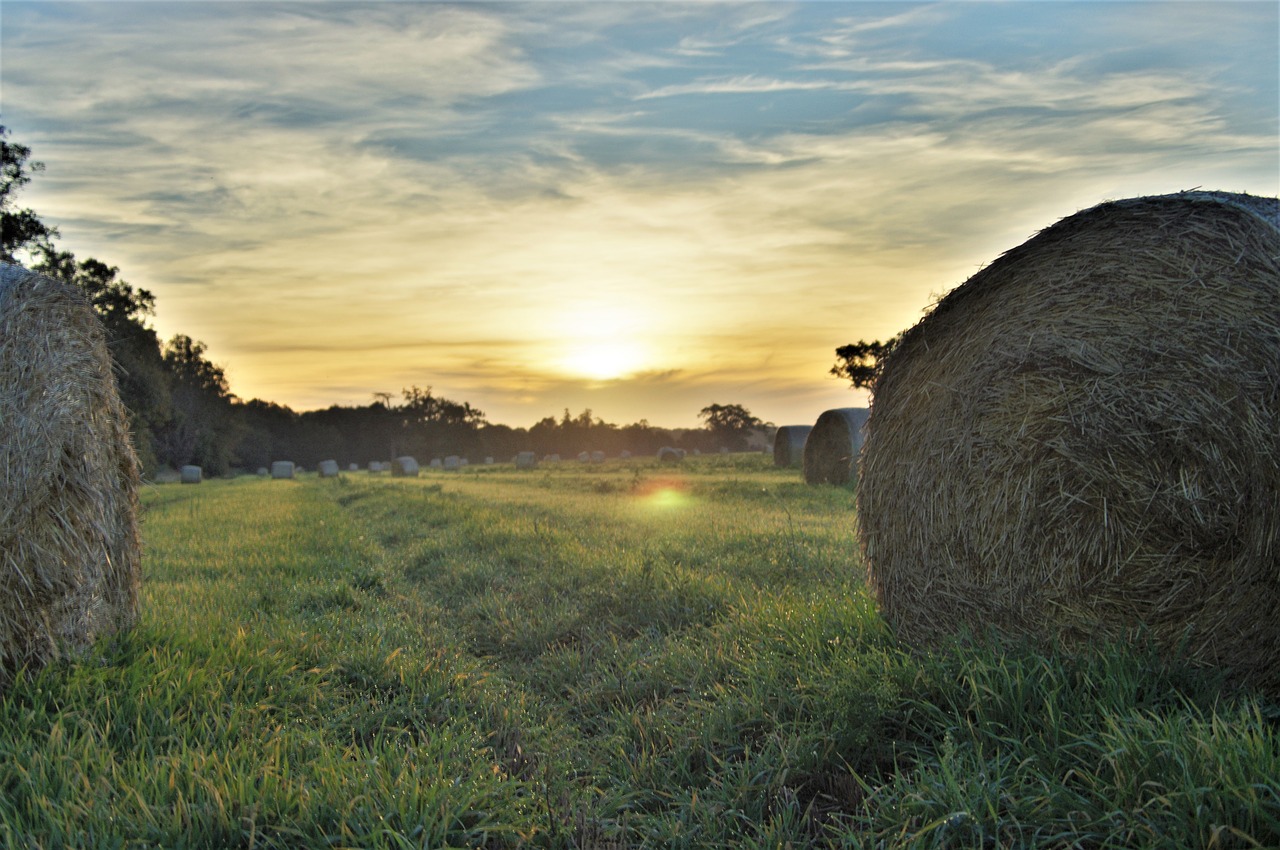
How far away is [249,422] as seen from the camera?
78.6 m

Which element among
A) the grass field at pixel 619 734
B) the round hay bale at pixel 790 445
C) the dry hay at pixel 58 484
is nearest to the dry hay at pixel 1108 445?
the grass field at pixel 619 734

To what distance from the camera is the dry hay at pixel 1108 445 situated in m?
→ 3.85

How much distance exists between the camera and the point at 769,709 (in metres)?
4.11

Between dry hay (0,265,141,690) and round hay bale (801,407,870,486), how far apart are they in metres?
15.1

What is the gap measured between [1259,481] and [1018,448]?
1.12 meters

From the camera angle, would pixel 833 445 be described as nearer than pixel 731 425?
Yes

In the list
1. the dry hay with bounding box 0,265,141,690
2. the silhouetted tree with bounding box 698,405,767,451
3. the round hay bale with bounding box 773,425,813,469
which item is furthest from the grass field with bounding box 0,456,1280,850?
the silhouetted tree with bounding box 698,405,767,451

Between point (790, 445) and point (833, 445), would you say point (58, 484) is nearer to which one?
point (833, 445)

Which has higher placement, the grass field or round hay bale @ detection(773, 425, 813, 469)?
round hay bale @ detection(773, 425, 813, 469)

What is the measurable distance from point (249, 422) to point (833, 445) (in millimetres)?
73720

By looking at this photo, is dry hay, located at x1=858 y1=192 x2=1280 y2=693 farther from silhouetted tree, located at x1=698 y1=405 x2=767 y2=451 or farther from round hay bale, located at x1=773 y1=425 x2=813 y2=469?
silhouetted tree, located at x1=698 y1=405 x2=767 y2=451

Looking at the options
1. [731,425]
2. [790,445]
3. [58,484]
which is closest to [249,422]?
[731,425]

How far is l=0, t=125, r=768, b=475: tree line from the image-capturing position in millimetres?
35469

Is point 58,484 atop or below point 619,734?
atop
